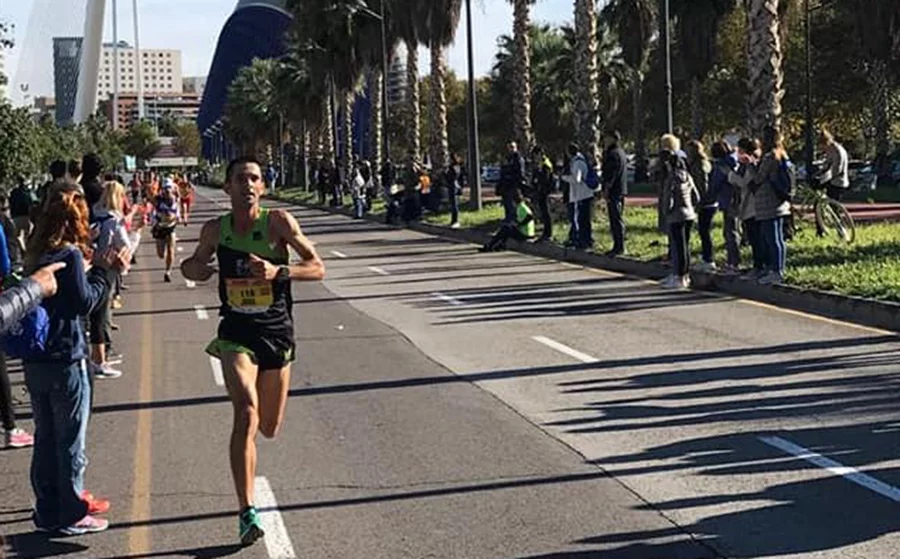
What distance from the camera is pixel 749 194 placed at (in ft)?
55.3

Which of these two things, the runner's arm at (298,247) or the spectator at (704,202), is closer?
the runner's arm at (298,247)

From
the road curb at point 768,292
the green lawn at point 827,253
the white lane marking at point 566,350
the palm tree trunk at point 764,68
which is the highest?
the palm tree trunk at point 764,68

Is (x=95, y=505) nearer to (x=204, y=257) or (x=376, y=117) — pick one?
(x=204, y=257)

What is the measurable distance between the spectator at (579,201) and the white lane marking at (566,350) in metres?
9.59

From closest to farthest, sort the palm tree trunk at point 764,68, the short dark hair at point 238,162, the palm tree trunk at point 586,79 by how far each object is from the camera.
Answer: the short dark hair at point 238,162, the palm tree trunk at point 764,68, the palm tree trunk at point 586,79

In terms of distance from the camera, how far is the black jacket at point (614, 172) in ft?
68.8

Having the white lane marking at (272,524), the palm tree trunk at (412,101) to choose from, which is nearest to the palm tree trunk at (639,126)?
the palm tree trunk at (412,101)

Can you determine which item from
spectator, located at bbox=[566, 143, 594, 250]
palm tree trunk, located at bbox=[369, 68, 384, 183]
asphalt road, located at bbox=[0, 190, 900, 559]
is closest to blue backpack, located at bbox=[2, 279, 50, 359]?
asphalt road, located at bbox=[0, 190, 900, 559]

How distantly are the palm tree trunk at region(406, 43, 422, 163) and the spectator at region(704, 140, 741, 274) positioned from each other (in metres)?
25.5

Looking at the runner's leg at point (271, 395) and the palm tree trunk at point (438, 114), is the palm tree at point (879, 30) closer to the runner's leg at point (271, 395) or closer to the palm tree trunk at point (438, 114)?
the palm tree trunk at point (438, 114)

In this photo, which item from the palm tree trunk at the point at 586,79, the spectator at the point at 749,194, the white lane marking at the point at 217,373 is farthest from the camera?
the palm tree trunk at the point at 586,79

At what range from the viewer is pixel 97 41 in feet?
327

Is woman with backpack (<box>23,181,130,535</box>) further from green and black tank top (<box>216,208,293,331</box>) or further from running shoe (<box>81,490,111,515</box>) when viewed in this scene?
green and black tank top (<box>216,208,293,331</box>)

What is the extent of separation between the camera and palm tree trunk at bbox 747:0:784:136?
69.8 feet
